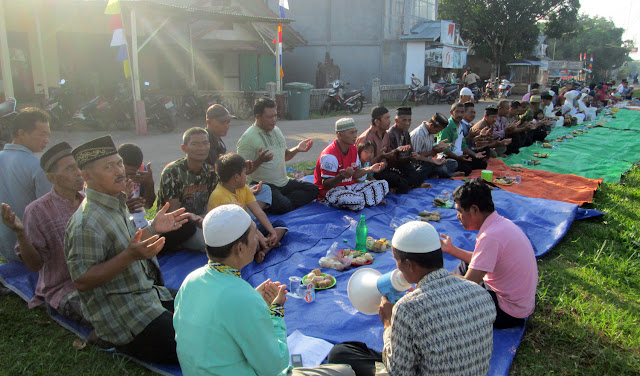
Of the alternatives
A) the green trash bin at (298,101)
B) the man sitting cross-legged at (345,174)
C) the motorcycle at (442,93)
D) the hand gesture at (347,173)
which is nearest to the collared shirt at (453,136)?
the man sitting cross-legged at (345,174)

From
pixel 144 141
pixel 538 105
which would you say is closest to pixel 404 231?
pixel 144 141

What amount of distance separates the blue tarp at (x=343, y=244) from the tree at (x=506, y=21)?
27935 millimetres

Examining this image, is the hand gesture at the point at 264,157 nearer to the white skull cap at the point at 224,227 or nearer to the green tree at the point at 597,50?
the white skull cap at the point at 224,227

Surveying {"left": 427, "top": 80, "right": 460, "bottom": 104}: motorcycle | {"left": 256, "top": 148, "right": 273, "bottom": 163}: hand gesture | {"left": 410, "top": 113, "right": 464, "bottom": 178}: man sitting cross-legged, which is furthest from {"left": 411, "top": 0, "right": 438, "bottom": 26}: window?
{"left": 256, "top": 148, "right": 273, "bottom": 163}: hand gesture

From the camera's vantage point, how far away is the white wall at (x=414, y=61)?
2281cm

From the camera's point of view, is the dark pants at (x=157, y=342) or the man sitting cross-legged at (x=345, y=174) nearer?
the dark pants at (x=157, y=342)

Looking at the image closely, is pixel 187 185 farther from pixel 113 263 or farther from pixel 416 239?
pixel 416 239

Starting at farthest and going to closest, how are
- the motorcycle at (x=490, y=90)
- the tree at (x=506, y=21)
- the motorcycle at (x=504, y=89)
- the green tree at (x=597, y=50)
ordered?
the green tree at (x=597, y=50) < the tree at (x=506, y=21) < the motorcycle at (x=490, y=90) < the motorcycle at (x=504, y=89)

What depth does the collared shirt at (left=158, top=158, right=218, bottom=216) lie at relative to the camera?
4328 millimetres

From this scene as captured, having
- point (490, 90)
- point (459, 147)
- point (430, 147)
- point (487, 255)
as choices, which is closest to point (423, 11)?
point (490, 90)

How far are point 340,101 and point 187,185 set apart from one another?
1318cm

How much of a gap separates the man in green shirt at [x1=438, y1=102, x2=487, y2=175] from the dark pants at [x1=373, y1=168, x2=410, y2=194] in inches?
58.2

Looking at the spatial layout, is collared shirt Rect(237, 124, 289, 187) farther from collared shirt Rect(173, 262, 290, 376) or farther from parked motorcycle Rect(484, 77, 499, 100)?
parked motorcycle Rect(484, 77, 499, 100)

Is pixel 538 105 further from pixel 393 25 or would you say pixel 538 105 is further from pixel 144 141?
pixel 393 25
